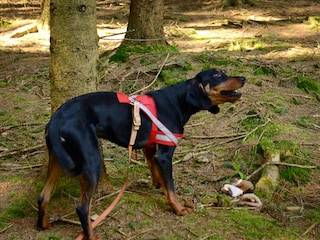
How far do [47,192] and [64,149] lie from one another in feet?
1.90

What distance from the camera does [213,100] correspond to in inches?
191

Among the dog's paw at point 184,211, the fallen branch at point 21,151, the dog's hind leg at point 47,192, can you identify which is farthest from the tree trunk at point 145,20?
the dog's hind leg at point 47,192

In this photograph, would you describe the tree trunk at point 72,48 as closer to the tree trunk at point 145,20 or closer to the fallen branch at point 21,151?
the fallen branch at point 21,151

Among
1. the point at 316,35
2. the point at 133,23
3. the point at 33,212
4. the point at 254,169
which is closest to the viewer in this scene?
the point at 33,212

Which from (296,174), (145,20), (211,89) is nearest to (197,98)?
(211,89)

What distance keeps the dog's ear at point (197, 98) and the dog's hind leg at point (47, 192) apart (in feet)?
4.56

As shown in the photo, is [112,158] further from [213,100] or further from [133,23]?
[133,23]

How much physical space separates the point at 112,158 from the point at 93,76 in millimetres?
1562

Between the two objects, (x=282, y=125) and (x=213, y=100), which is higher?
(x=213, y=100)

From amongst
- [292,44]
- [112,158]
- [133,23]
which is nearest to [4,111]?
[112,158]

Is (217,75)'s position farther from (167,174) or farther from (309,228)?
(309,228)

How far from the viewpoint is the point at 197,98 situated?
478 cm

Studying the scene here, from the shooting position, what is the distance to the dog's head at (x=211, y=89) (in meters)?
4.77

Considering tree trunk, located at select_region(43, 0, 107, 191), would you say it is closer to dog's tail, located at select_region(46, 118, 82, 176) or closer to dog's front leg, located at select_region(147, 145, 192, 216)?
dog's tail, located at select_region(46, 118, 82, 176)
